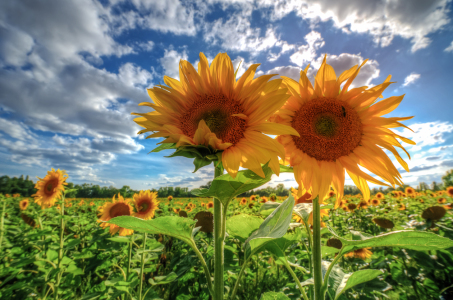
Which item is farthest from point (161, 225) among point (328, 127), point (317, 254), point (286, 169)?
point (328, 127)

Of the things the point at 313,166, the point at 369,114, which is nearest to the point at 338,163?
the point at 313,166

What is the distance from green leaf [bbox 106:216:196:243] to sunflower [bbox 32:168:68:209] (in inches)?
155

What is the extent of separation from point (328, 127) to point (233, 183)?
22.3 inches

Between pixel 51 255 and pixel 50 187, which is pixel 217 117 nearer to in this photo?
pixel 51 255

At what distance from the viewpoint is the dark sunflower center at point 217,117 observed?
829 millimetres

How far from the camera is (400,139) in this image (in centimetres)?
96

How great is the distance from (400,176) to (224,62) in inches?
36.5

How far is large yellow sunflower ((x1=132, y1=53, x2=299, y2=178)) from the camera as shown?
730 millimetres

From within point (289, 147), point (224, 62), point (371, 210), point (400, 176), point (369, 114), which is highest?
point (224, 62)

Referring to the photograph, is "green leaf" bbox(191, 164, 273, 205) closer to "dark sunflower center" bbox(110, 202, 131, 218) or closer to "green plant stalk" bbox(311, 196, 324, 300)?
"green plant stalk" bbox(311, 196, 324, 300)

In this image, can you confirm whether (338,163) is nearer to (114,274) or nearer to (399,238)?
(399,238)

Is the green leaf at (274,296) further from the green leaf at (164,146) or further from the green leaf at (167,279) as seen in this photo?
the green leaf at (167,279)

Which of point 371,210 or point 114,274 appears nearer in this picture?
point 114,274

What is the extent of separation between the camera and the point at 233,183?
28.5 inches
